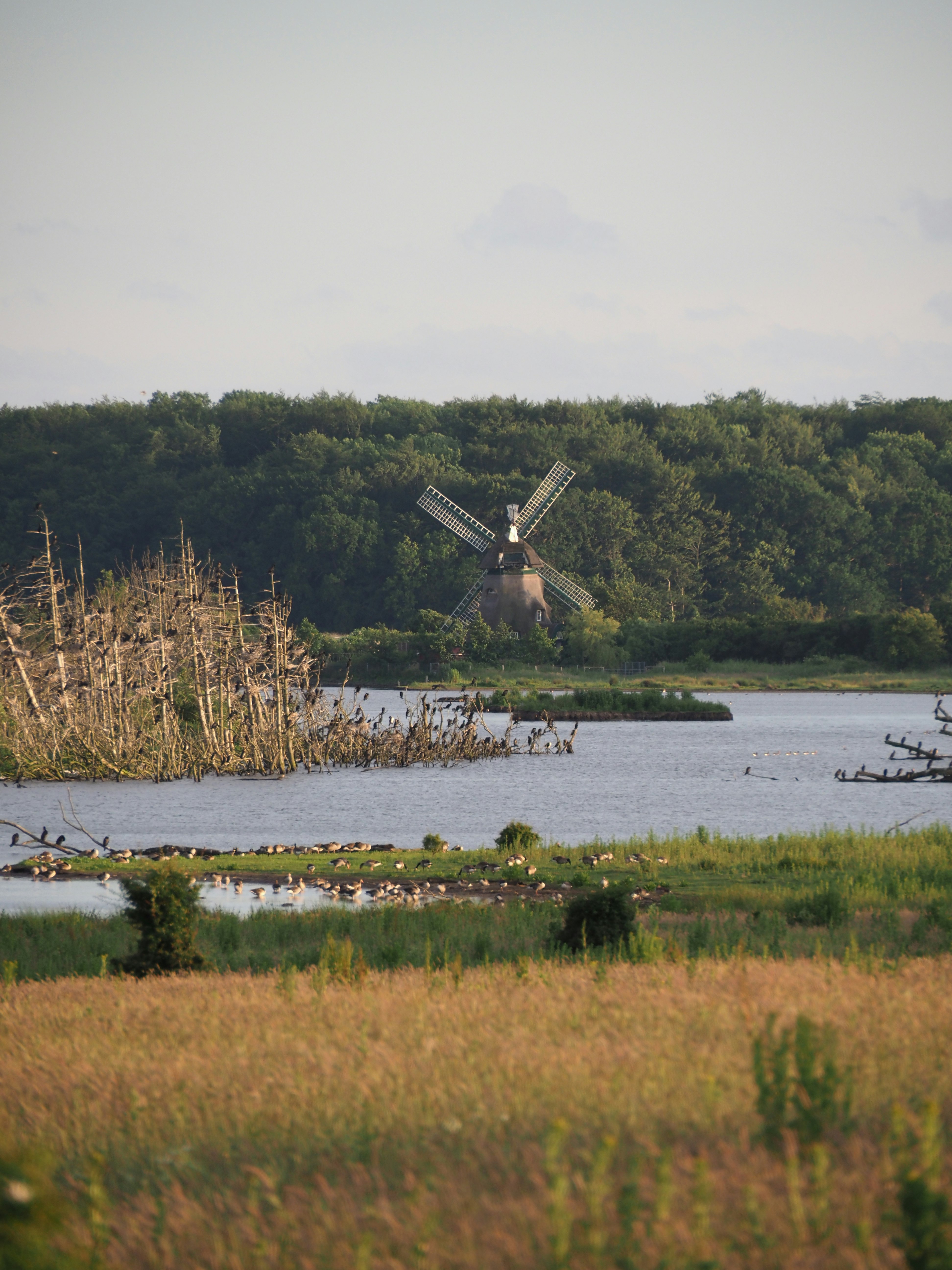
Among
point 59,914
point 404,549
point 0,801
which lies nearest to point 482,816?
point 0,801

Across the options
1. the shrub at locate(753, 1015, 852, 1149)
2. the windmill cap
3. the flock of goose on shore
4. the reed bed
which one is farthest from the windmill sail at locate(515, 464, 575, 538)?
the shrub at locate(753, 1015, 852, 1149)

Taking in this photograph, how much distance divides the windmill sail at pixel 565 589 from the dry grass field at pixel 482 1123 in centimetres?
9460

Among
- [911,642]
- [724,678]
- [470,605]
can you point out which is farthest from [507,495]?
[911,642]

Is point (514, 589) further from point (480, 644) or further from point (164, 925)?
point (164, 925)

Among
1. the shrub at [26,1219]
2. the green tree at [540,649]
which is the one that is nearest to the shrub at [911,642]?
the green tree at [540,649]

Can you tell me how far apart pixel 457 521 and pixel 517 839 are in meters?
91.5

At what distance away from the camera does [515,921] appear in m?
16.6

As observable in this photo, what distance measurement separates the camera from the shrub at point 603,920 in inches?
536

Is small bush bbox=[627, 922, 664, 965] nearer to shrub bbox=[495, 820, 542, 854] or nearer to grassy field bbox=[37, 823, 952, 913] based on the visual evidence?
grassy field bbox=[37, 823, 952, 913]

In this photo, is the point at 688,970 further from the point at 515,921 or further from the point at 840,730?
the point at 840,730

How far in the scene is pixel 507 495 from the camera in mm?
118625

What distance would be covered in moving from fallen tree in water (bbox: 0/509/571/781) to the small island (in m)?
22.9

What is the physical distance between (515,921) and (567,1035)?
8736mm

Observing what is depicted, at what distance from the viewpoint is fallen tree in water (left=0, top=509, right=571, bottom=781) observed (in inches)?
1521
